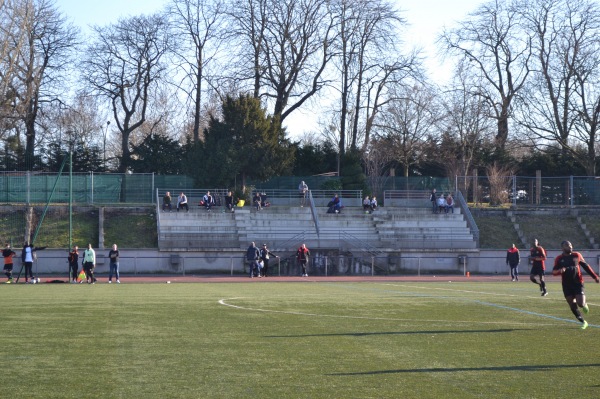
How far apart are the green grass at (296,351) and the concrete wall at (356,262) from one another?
76.4 feet

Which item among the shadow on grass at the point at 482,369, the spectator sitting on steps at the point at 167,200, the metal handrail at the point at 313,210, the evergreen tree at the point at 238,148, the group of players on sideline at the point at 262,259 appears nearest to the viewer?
the shadow on grass at the point at 482,369

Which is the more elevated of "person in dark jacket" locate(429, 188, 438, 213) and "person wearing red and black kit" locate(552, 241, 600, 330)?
"person in dark jacket" locate(429, 188, 438, 213)

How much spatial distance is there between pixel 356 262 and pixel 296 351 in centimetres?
3341

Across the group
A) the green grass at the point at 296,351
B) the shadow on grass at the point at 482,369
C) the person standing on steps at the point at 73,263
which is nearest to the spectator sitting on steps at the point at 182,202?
the person standing on steps at the point at 73,263

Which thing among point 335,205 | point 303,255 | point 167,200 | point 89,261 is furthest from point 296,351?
point 335,205

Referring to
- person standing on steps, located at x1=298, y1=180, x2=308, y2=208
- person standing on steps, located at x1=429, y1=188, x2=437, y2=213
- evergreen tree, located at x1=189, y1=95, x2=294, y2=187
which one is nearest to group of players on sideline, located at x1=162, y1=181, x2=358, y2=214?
person standing on steps, located at x1=298, y1=180, x2=308, y2=208

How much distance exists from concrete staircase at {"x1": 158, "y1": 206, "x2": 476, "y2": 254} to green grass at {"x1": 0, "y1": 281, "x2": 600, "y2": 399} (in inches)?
1033

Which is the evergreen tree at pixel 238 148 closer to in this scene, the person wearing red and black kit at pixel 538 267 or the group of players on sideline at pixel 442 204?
the group of players on sideline at pixel 442 204

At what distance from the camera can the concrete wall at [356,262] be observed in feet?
143

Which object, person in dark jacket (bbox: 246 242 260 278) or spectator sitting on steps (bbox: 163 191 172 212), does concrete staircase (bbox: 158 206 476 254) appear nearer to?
spectator sitting on steps (bbox: 163 191 172 212)

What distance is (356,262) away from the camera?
1785 inches

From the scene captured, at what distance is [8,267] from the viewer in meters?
35.3

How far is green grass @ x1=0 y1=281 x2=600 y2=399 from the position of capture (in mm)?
9344

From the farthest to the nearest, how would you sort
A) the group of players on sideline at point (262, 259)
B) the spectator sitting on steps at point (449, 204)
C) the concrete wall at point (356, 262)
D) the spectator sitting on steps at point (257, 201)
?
1. the spectator sitting on steps at point (449, 204)
2. the spectator sitting on steps at point (257, 201)
3. the concrete wall at point (356, 262)
4. the group of players on sideline at point (262, 259)
